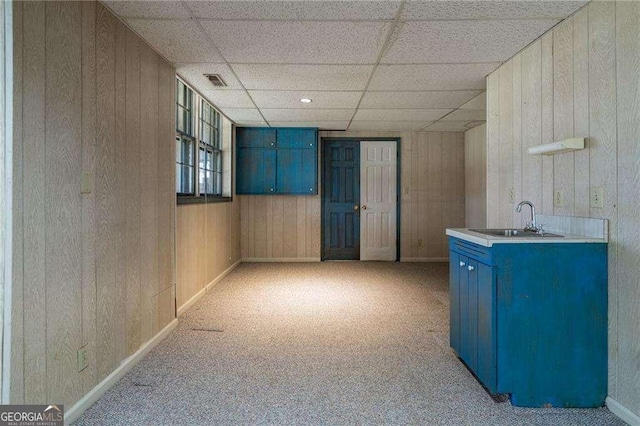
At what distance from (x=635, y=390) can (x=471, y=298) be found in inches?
33.8

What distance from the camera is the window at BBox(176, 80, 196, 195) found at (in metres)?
3.71

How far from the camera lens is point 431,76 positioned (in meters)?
3.39

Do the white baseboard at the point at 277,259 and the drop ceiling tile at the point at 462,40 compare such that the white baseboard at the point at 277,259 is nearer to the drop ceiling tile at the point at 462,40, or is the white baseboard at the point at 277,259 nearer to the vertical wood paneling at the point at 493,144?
the vertical wood paneling at the point at 493,144

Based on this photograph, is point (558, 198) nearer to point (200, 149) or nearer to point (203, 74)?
point (203, 74)

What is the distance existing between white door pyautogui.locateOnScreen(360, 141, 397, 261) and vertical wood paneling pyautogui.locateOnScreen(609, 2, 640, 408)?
15.0 feet

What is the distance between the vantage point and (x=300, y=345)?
2.79 m

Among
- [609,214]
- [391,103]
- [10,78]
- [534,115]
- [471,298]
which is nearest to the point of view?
[10,78]

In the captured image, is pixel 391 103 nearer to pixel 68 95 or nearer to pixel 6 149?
pixel 68 95

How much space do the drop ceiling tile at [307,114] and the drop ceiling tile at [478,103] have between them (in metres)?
1.44

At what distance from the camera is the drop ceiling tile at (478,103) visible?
408 centimetres

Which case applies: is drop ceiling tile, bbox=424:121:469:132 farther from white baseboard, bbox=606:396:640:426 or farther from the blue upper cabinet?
white baseboard, bbox=606:396:640:426

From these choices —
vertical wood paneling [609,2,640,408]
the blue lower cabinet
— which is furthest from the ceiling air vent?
vertical wood paneling [609,2,640,408]

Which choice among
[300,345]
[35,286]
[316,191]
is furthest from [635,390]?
[316,191]

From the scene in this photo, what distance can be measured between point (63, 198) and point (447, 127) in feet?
18.3
